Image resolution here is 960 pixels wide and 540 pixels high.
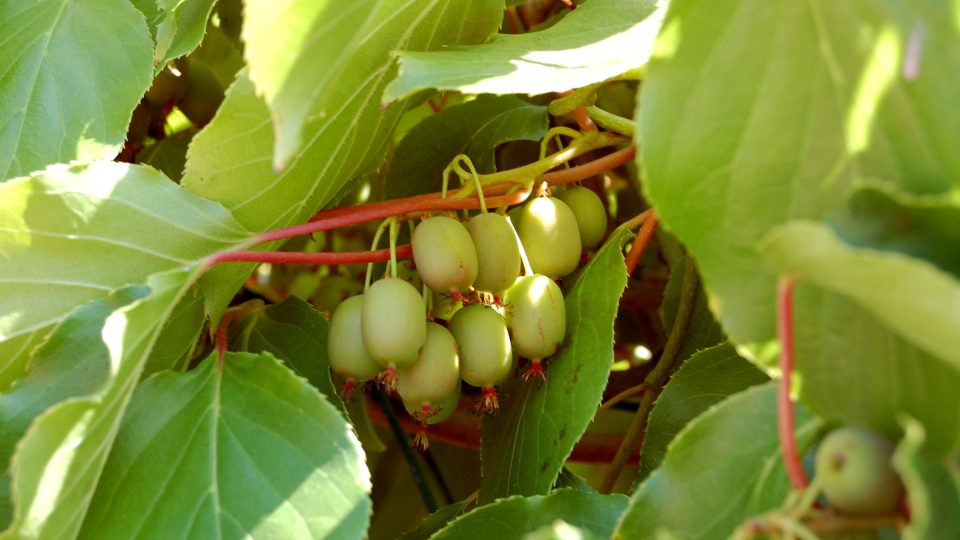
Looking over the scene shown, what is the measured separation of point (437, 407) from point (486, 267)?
0.13 m

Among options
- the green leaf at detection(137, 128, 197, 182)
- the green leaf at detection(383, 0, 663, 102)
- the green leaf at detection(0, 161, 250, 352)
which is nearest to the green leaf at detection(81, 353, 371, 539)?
the green leaf at detection(0, 161, 250, 352)

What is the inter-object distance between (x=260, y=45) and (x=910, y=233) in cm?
40

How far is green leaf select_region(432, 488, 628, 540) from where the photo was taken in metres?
0.78

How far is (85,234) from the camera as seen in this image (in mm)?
850

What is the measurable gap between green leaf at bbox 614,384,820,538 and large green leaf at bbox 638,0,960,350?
0.06 meters

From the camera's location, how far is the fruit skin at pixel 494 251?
0.89 metres

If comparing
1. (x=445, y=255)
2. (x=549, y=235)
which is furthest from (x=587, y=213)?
(x=445, y=255)

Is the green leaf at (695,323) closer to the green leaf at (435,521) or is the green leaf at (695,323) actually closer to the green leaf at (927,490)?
the green leaf at (435,521)

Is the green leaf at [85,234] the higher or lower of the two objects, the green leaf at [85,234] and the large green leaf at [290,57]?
the lower

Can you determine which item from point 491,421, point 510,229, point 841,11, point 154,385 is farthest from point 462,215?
point 841,11

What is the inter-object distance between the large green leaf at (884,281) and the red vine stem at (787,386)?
0.02 metres

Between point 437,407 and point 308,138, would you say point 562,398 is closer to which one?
point 437,407

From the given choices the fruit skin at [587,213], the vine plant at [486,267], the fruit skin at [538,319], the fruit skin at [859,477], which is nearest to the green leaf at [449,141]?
the vine plant at [486,267]

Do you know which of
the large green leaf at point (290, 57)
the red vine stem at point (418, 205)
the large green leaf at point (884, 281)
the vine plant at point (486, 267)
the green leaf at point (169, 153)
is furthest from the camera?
the green leaf at point (169, 153)
